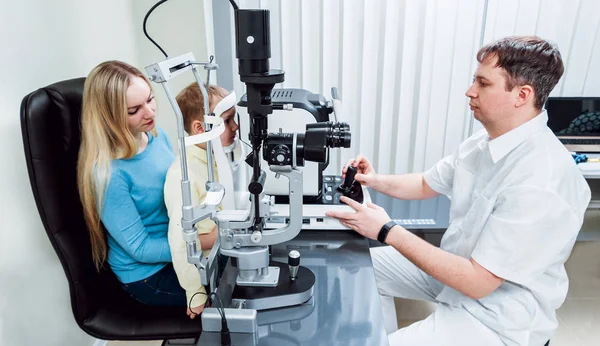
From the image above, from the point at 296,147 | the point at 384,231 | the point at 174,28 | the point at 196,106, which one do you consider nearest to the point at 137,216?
the point at 196,106

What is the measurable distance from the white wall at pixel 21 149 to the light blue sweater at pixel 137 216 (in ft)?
0.85

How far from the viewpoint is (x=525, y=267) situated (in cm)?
113

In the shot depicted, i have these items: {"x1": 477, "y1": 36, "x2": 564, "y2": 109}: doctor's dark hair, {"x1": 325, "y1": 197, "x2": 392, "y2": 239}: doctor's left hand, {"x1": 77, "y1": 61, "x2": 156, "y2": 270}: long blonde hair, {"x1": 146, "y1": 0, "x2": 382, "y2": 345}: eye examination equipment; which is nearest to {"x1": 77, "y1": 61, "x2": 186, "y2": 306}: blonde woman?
{"x1": 77, "y1": 61, "x2": 156, "y2": 270}: long blonde hair

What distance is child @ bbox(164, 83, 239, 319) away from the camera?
48.1 inches

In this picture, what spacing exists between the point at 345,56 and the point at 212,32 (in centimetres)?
69

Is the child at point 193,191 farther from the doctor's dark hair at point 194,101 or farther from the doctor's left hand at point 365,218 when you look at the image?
the doctor's left hand at point 365,218

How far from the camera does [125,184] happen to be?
4.23ft

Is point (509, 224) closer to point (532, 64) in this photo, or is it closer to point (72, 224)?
point (532, 64)

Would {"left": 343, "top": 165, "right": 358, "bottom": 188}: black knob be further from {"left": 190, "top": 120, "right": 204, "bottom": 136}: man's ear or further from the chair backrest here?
the chair backrest

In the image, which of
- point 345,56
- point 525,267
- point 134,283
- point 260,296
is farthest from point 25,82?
point 525,267

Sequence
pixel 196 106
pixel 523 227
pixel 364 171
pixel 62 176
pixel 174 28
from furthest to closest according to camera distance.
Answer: pixel 174 28
pixel 364 171
pixel 196 106
pixel 62 176
pixel 523 227

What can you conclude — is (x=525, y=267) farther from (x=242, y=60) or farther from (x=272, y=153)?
(x=242, y=60)

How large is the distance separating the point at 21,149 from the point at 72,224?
290 millimetres

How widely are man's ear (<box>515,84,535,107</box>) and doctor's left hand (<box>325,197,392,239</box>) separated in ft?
1.64
